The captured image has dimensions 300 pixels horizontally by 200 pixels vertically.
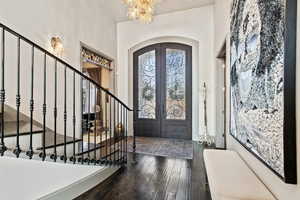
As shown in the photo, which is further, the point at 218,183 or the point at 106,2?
the point at 106,2

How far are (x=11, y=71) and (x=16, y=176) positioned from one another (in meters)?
1.75

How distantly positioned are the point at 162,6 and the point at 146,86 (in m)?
2.57

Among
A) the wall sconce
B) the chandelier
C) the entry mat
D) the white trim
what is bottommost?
the entry mat

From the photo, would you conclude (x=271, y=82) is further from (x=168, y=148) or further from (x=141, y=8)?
(x=168, y=148)

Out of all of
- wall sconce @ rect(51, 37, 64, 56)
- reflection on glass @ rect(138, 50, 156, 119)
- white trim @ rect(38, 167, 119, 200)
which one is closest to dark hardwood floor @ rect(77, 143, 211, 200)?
white trim @ rect(38, 167, 119, 200)

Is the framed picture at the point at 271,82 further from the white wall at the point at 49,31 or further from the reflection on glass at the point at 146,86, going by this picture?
the reflection on glass at the point at 146,86

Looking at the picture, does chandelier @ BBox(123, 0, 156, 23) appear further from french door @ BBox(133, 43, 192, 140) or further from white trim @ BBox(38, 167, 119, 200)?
white trim @ BBox(38, 167, 119, 200)

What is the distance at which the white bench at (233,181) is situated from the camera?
1192mm

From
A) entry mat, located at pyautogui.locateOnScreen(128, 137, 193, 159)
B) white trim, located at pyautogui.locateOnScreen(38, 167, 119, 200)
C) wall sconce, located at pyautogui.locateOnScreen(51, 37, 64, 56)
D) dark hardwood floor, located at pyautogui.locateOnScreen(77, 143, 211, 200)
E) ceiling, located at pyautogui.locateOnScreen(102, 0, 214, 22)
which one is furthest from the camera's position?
ceiling, located at pyautogui.locateOnScreen(102, 0, 214, 22)

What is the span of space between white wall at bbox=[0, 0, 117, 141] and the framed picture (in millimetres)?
3443

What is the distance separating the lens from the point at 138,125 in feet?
19.5

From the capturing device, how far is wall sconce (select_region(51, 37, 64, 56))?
140 inches

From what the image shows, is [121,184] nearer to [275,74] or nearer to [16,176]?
[16,176]

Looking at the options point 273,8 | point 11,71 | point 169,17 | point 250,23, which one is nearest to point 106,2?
A: point 169,17
